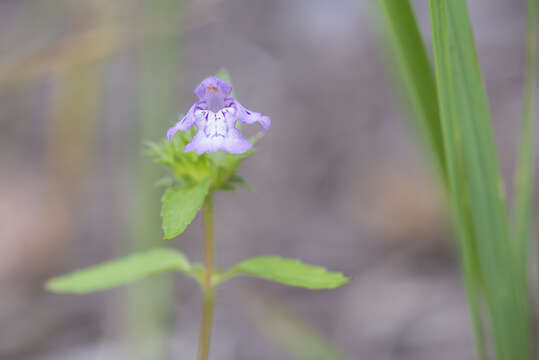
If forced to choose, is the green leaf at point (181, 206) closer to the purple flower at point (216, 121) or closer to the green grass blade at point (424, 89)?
the purple flower at point (216, 121)

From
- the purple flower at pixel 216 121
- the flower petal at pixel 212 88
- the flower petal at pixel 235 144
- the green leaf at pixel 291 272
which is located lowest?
the green leaf at pixel 291 272

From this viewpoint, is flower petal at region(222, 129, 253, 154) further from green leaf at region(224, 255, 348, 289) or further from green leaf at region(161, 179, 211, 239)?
green leaf at region(224, 255, 348, 289)

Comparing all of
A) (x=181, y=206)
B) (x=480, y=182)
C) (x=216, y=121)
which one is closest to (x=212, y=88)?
(x=216, y=121)

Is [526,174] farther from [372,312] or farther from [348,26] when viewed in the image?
[348,26]

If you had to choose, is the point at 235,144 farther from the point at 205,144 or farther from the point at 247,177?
the point at 247,177

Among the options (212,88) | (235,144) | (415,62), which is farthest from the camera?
(212,88)

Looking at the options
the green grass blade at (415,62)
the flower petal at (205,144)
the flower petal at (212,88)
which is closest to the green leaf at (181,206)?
the flower petal at (205,144)

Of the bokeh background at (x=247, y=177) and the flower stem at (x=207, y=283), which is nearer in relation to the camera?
the flower stem at (x=207, y=283)
